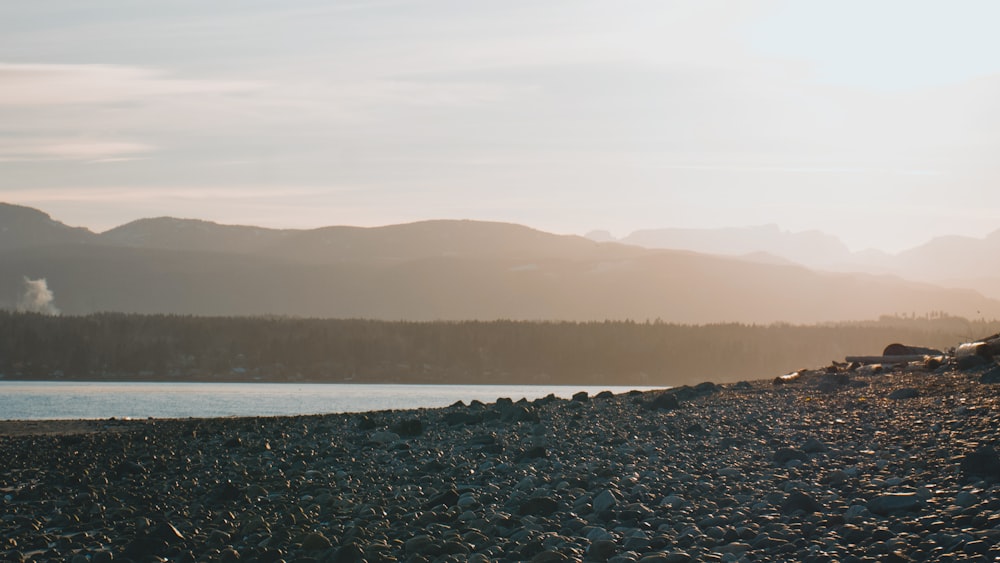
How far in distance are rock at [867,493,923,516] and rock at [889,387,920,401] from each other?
409 inches

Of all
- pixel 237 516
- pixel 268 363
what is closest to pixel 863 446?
pixel 237 516

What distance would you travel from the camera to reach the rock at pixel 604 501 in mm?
15945

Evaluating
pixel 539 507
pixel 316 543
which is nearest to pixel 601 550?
pixel 539 507

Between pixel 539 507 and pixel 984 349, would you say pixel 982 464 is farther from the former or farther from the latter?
pixel 984 349

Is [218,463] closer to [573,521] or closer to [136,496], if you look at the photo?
[136,496]

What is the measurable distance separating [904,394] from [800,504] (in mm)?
10779

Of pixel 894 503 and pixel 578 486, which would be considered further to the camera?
pixel 578 486

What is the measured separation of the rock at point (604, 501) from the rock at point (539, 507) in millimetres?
664

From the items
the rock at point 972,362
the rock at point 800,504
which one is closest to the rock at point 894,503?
the rock at point 800,504

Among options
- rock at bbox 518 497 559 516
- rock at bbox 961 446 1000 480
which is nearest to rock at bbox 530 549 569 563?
rock at bbox 518 497 559 516

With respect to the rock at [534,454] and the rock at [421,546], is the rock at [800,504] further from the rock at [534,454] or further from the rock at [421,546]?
the rock at [534,454]

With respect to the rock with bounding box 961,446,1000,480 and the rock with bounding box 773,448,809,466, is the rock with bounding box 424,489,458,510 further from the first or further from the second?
the rock with bounding box 961,446,1000,480

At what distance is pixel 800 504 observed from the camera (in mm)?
14336

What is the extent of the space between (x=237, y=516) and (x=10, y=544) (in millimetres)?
3886
